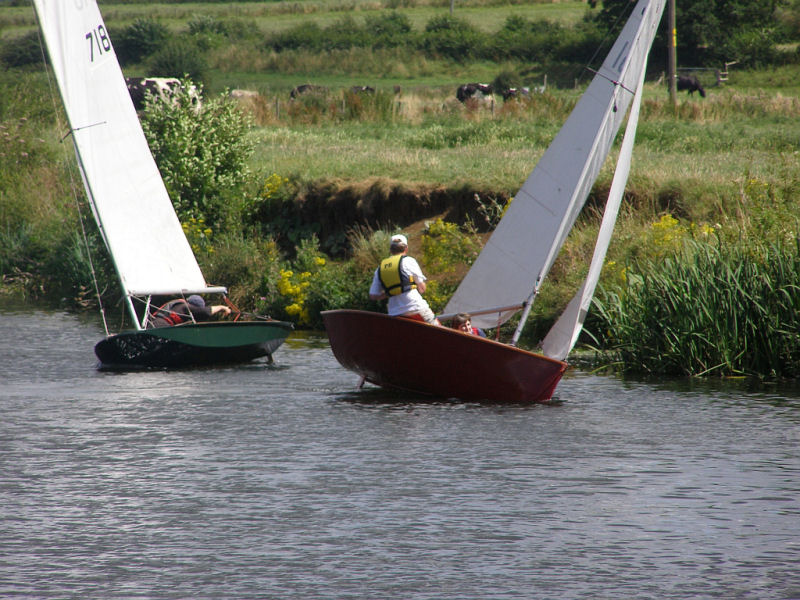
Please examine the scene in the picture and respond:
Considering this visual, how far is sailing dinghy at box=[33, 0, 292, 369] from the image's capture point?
1998 cm

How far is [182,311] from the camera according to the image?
71.7ft

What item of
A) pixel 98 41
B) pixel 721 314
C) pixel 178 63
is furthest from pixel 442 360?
pixel 178 63

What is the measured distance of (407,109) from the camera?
47094 millimetres

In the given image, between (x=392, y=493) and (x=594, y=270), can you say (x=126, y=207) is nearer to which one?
(x=594, y=270)

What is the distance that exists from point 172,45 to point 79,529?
6866 centimetres

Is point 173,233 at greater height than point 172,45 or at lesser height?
lesser

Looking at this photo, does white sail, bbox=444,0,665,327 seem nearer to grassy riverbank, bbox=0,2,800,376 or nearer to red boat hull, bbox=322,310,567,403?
red boat hull, bbox=322,310,567,403

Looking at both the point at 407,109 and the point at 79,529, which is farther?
the point at 407,109

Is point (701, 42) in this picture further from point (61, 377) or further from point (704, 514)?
point (704, 514)

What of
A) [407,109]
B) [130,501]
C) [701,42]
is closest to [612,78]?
[130,501]

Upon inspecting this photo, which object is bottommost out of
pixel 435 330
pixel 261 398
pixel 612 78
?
pixel 261 398

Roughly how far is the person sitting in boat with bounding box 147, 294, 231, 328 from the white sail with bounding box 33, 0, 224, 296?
286mm

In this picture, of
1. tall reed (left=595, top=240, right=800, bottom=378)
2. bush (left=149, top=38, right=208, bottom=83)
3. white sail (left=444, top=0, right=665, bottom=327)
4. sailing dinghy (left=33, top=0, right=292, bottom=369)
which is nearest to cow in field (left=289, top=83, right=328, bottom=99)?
bush (left=149, top=38, right=208, bottom=83)

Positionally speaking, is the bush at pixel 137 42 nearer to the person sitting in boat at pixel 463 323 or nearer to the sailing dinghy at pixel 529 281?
the sailing dinghy at pixel 529 281
